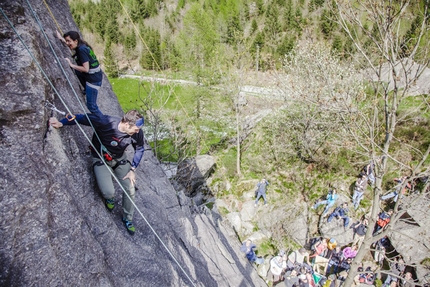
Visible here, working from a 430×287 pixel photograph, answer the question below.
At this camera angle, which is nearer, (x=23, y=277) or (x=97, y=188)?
(x=23, y=277)

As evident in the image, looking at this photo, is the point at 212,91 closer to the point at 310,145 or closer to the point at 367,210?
the point at 310,145

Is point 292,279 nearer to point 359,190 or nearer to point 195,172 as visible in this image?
point 359,190

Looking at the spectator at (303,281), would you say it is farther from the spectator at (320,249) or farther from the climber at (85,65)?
the climber at (85,65)

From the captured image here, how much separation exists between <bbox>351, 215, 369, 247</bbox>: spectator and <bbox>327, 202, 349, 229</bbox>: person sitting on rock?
0.44 meters

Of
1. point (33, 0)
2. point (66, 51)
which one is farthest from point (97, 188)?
point (33, 0)

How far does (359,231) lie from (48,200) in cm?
1354

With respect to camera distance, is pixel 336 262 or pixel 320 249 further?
pixel 320 249

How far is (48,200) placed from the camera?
383cm

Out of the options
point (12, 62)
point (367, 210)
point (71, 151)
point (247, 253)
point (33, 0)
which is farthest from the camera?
point (367, 210)

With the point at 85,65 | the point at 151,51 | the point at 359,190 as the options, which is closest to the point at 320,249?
→ the point at 359,190

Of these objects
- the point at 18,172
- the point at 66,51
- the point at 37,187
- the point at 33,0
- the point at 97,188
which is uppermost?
the point at 33,0

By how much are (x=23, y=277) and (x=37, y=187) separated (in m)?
1.14

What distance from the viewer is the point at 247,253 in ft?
41.0

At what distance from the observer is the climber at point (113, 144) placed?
4.45 meters
